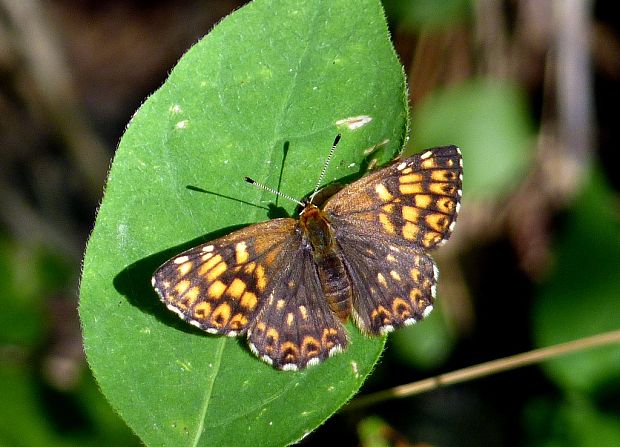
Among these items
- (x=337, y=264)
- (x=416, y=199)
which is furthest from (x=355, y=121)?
(x=337, y=264)

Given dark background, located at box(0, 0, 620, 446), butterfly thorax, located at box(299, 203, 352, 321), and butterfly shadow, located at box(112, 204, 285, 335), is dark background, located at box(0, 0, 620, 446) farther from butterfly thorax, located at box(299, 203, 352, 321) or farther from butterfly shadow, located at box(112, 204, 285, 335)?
butterfly shadow, located at box(112, 204, 285, 335)

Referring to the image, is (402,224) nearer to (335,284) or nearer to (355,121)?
(335,284)

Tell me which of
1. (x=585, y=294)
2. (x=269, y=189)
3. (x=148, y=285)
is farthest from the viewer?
(x=585, y=294)

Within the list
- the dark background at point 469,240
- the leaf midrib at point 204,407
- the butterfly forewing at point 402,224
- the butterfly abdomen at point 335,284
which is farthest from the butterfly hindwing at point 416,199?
the dark background at point 469,240

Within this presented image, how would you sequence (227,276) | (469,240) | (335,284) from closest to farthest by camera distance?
(227,276) → (335,284) → (469,240)

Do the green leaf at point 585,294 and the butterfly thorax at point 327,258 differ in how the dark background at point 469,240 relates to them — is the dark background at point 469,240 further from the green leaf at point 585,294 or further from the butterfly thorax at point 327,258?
the butterfly thorax at point 327,258

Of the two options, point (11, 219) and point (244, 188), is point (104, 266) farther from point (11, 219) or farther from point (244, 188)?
point (11, 219)

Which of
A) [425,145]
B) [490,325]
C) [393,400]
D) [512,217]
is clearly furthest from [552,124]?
[393,400]
